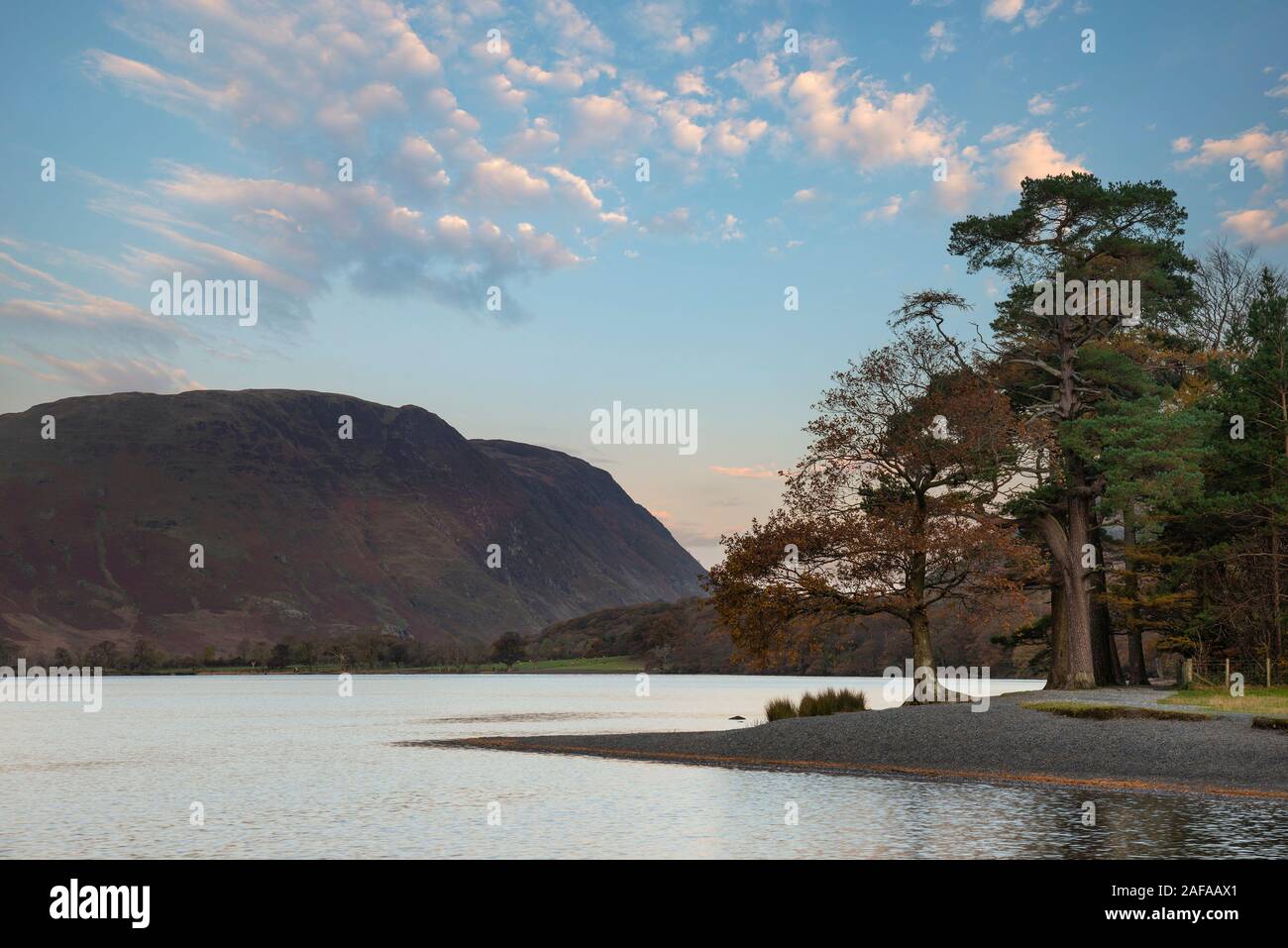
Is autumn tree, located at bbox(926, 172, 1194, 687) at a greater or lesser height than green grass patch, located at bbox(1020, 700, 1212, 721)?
greater

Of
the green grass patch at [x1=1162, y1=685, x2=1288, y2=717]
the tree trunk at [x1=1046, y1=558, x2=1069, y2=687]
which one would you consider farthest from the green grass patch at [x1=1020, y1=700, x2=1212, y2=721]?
the tree trunk at [x1=1046, y1=558, x2=1069, y2=687]

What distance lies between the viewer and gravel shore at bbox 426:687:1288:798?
30.6m

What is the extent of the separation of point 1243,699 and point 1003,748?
15229mm

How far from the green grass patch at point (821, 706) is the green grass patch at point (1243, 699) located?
40.8ft

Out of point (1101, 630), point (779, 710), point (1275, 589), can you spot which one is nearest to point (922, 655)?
point (779, 710)

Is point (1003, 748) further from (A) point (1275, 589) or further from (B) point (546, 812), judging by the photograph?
(A) point (1275, 589)

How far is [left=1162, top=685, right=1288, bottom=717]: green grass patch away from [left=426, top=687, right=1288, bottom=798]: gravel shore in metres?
1.70

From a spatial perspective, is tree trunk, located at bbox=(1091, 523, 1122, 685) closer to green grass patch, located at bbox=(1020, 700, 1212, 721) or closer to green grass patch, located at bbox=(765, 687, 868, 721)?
green grass patch, located at bbox=(765, 687, 868, 721)
